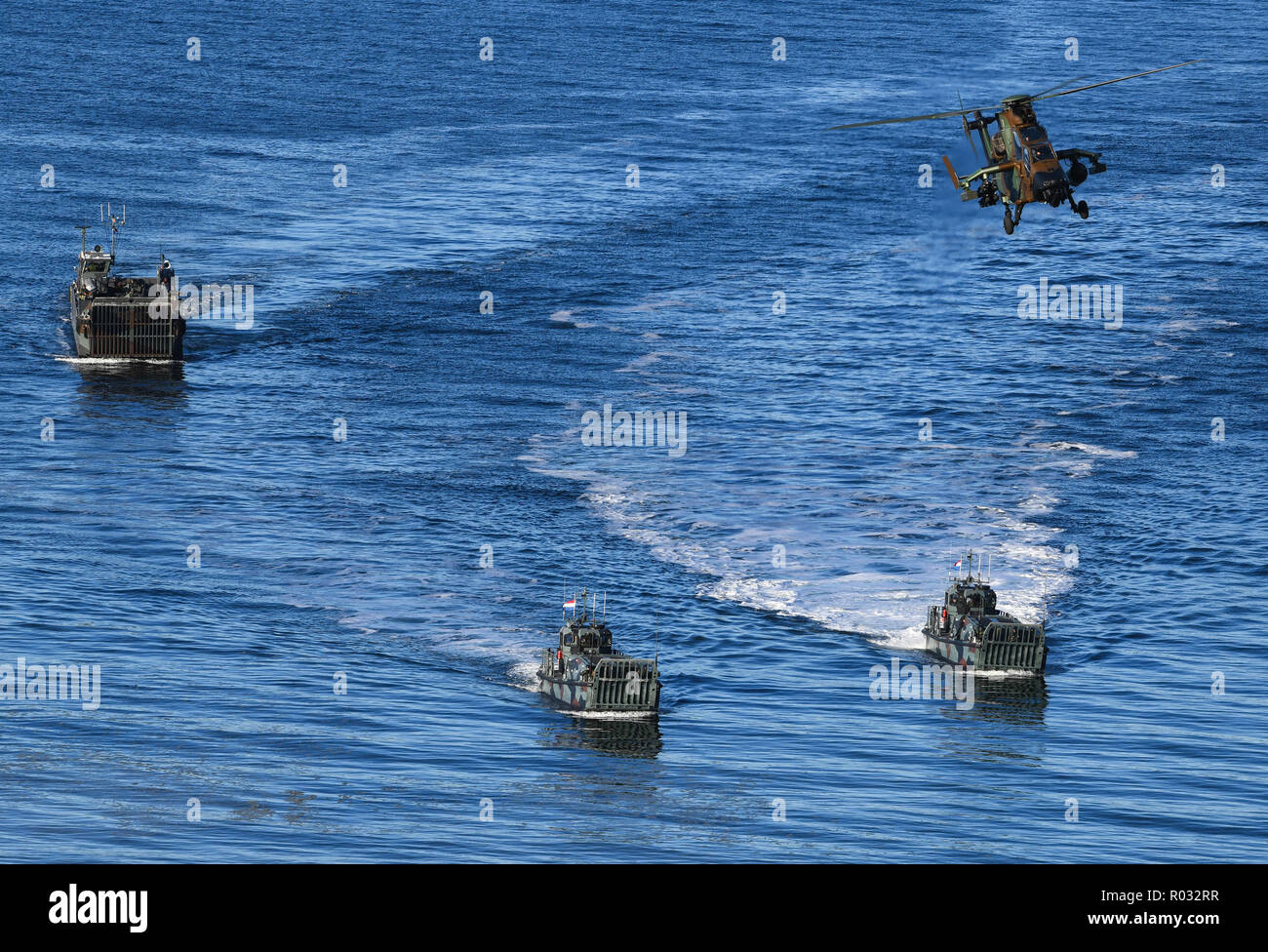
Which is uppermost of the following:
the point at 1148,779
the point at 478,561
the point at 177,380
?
the point at 177,380

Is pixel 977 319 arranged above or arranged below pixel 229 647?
above

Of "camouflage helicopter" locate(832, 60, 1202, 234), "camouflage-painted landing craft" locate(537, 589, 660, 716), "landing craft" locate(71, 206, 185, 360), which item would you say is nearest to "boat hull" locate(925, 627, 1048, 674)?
"camouflage-painted landing craft" locate(537, 589, 660, 716)

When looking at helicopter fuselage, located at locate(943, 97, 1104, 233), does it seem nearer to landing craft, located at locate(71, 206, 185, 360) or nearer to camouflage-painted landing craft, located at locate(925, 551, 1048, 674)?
camouflage-painted landing craft, located at locate(925, 551, 1048, 674)

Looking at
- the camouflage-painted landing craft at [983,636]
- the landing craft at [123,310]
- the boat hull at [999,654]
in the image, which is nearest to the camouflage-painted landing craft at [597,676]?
the boat hull at [999,654]

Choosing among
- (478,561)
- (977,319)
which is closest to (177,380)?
(478,561)

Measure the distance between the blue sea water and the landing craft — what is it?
9.46 feet

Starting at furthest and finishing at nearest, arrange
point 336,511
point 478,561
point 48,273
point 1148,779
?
point 48,273 → point 336,511 → point 478,561 → point 1148,779

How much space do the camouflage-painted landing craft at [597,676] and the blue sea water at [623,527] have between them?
1.41m

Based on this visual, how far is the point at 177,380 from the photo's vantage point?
153 metres

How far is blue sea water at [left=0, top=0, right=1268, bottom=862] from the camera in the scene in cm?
8062

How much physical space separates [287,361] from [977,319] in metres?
62.4

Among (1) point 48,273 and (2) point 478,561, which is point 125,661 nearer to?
(2) point 478,561

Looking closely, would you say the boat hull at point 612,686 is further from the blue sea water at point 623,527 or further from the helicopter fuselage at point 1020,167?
the helicopter fuselage at point 1020,167

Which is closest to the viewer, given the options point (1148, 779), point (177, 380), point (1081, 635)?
A: point (1148, 779)
